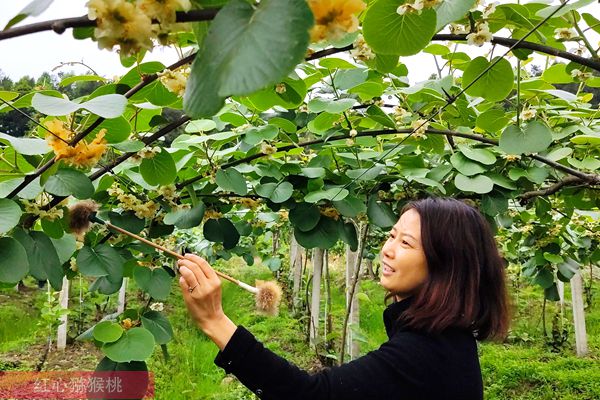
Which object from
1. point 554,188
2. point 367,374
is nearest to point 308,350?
point 554,188

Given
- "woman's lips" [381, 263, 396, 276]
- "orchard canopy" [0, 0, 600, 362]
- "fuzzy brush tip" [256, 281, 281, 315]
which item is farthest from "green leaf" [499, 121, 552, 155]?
"fuzzy brush tip" [256, 281, 281, 315]

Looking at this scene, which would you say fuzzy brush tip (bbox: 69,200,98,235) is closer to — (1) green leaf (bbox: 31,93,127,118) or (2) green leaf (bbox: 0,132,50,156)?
(2) green leaf (bbox: 0,132,50,156)

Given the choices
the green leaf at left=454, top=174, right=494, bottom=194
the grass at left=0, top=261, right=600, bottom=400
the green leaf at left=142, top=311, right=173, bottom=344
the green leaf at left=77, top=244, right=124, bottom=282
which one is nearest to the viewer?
the green leaf at left=77, top=244, right=124, bottom=282

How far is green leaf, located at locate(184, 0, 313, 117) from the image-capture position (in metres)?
0.24

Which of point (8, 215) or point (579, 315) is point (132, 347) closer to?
point (8, 215)

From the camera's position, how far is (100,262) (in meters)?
1.08

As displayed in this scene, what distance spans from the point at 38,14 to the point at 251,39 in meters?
0.15

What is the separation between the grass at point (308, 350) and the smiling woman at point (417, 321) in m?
1.95

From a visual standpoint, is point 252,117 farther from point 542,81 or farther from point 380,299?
point 380,299

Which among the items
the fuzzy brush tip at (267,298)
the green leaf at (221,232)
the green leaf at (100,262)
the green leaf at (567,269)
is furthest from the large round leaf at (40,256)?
the green leaf at (567,269)

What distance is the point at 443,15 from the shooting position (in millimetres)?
546

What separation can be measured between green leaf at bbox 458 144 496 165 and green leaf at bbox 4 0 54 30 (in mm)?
1273

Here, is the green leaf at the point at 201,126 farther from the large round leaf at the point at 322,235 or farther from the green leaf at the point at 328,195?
the large round leaf at the point at 322,235

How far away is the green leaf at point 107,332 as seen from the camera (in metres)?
1.05
